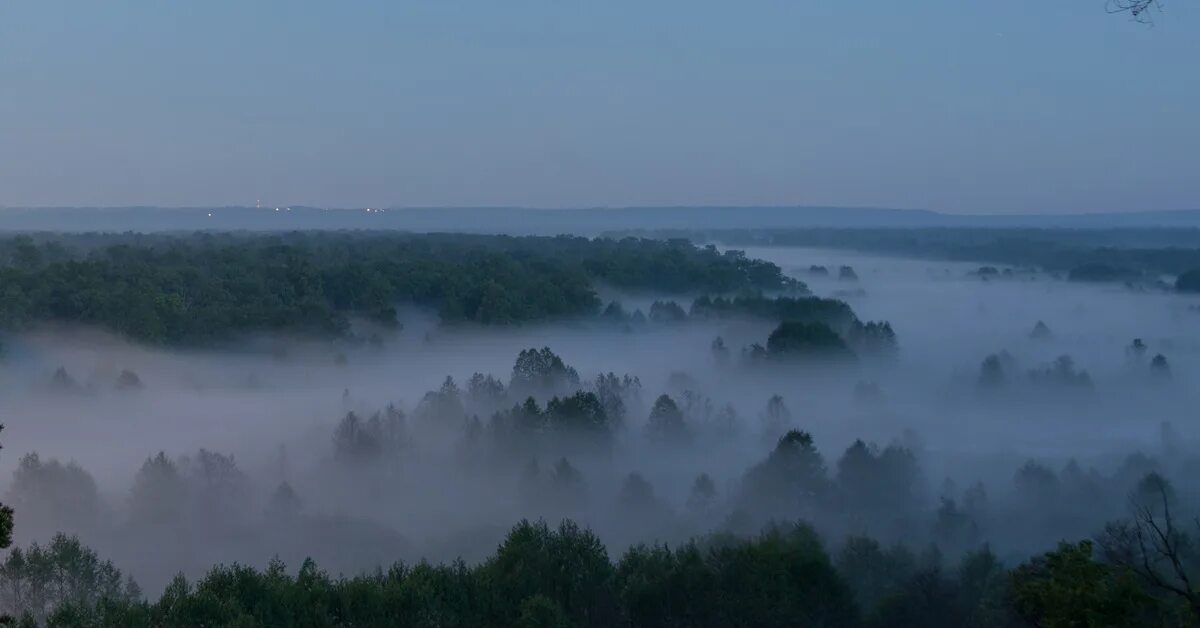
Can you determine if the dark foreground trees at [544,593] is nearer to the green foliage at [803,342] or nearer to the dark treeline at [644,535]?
the dark treeline at [644,535]

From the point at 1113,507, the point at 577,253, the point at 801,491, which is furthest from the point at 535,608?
the point at 577,253

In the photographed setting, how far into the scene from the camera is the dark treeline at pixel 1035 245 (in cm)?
7131

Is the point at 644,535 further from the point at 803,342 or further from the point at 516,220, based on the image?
the point at 516,220

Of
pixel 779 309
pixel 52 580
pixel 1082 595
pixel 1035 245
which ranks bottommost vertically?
pixel 52 580

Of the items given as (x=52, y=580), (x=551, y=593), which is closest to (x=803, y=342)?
(x=551, y=593)

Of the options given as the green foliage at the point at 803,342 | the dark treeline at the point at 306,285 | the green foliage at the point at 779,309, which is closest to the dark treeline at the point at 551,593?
the dark treeline at the point at 306,285

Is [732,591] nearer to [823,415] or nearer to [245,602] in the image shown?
[245,602]

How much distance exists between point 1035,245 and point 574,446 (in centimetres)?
7618

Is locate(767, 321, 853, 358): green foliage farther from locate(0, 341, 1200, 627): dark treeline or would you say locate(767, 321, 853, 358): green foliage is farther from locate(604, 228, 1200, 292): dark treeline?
locate(604, 228, 1200, 292): dark treeline

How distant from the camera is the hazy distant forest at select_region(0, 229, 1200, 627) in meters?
13.2

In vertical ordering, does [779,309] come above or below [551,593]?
above

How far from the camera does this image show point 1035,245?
313ft

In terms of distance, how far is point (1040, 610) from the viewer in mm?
7898

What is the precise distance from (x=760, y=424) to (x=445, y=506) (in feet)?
45.1
